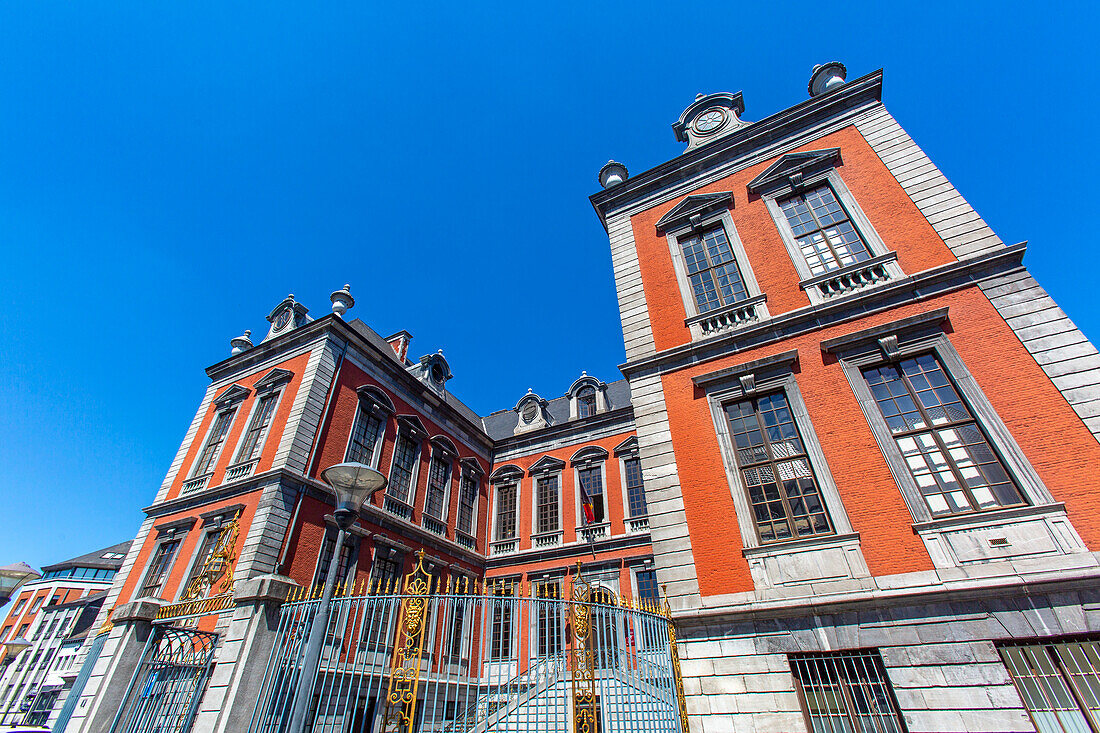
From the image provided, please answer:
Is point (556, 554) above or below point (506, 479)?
below

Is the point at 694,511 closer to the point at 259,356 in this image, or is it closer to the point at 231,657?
the point at 231,657

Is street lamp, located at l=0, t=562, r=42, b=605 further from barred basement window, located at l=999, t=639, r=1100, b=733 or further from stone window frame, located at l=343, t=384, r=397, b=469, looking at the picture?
barred basement window, located at l=999, t=639, r=1100, b=733

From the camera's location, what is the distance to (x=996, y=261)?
Result: 8625 mm

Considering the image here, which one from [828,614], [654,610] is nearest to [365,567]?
[654,610]

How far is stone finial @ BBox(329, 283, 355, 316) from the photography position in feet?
58.8

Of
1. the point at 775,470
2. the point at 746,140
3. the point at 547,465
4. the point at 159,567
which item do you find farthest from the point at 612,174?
the point at 159,567

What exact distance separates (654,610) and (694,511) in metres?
1.88

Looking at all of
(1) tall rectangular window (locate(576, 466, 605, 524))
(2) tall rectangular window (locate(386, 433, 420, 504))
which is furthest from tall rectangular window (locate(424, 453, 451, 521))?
(1) tall rectangular window (locate(576, 466, 605, 524))

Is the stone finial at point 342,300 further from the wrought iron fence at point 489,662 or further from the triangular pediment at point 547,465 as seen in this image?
the wrought iron fence at point 489,662

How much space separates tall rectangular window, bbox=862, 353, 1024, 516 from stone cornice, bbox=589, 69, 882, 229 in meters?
6.85

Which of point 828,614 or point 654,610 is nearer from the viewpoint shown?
point 828,614

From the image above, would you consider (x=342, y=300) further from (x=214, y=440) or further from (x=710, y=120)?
(x=710, y=120)

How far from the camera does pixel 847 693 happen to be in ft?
22.4

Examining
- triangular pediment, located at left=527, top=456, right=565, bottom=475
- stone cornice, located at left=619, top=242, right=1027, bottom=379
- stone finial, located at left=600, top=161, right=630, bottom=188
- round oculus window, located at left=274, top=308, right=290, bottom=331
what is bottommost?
stone cornice, located at left=619, top=242, right=1027, bottom=379
